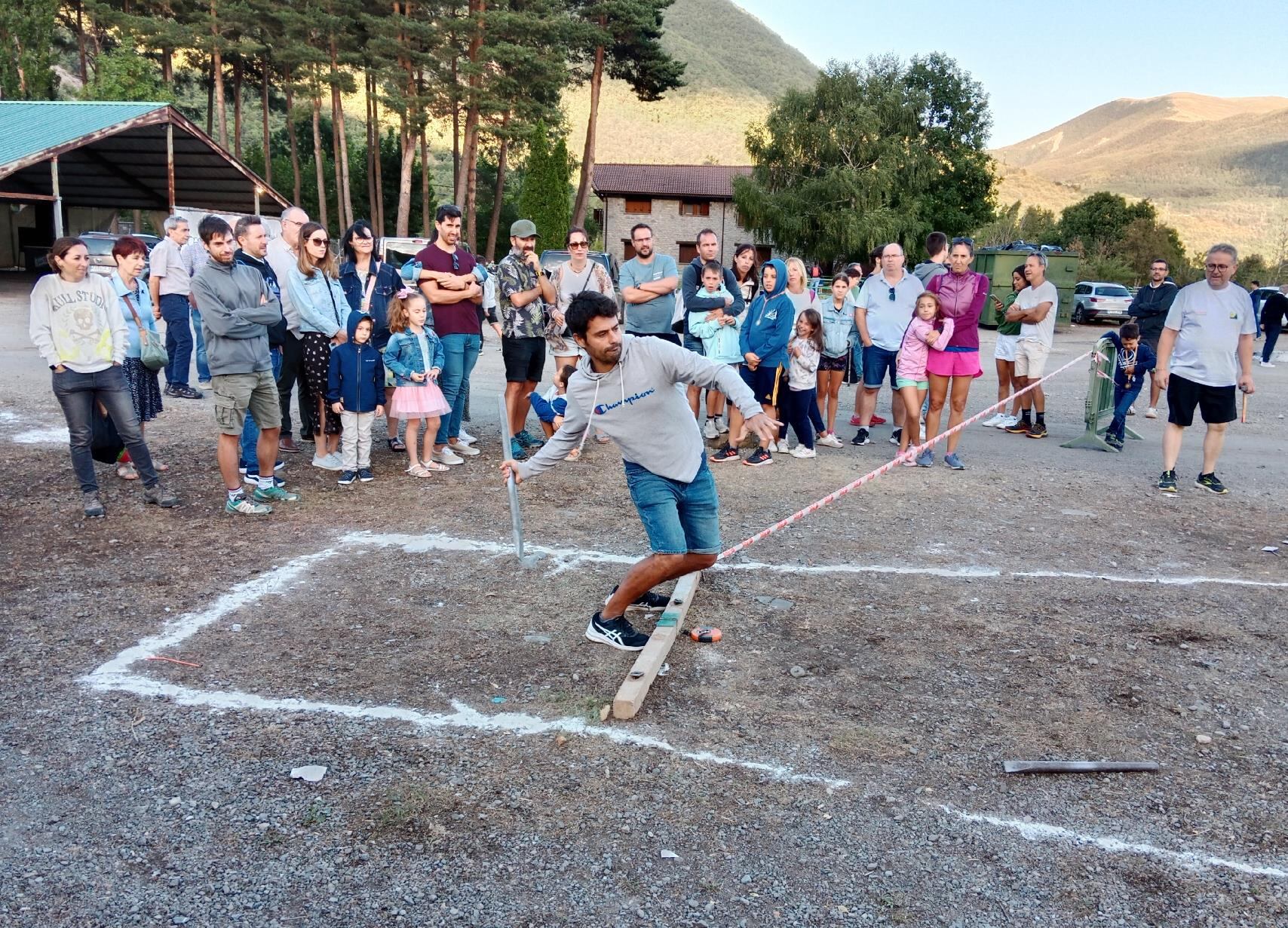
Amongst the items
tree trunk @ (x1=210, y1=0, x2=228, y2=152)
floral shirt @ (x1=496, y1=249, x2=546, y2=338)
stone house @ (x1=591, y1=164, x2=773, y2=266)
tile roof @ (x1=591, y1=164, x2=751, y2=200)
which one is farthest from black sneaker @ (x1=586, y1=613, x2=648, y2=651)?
stone house @ (x1=591, y1=164, x2=773, y2=266)

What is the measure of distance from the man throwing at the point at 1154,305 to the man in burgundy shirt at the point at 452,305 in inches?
313

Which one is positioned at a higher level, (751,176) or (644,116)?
(644,116)

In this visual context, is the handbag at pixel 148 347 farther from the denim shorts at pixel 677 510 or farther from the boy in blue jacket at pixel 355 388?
the denim shorts at pixel 677 510

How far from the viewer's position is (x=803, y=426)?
888 cm

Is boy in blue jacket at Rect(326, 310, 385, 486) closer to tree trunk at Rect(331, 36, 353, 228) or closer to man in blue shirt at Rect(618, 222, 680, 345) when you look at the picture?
man in blue shirt at Rect(618, 222, 680, 345)

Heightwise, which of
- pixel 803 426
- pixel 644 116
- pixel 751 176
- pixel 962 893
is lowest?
pixel 962 893

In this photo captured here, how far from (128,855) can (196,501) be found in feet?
14.6

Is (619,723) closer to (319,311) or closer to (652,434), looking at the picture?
(652,434)

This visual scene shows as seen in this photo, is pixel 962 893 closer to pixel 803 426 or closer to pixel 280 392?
pixel 803 426

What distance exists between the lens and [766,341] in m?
8.54

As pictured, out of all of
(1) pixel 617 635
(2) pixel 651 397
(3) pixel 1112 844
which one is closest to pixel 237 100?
(2) pixel 651 397

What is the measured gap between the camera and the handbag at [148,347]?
25.4 ft

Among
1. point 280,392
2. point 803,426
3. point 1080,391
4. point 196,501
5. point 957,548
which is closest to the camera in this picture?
point 957,548

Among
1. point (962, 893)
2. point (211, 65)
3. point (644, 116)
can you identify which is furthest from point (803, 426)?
point (644, 116)
